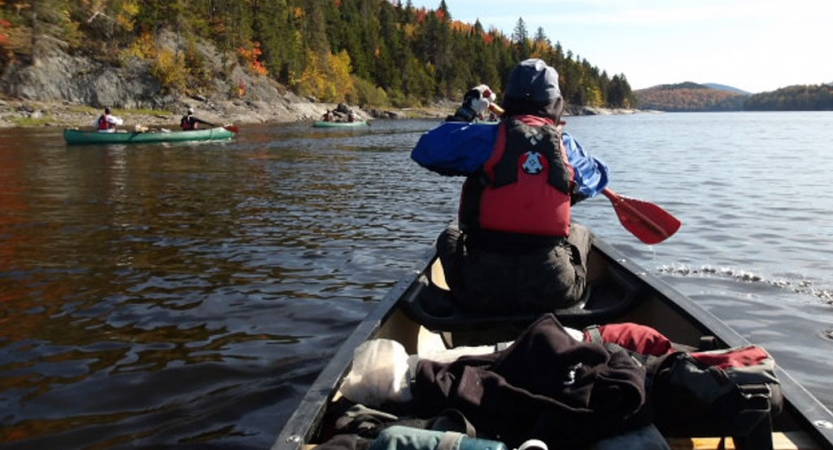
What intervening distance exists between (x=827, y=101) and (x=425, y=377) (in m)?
208

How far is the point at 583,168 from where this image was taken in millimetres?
4457

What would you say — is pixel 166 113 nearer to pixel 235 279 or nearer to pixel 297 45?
pixel 297 45

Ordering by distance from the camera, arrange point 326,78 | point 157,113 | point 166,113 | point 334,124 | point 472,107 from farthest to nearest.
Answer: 1. point 326,78
2. point 166,113
3. point 157,113
4. point 334,124
5. point 472,107

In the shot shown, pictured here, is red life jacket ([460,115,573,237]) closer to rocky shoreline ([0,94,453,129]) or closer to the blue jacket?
the blue jacket

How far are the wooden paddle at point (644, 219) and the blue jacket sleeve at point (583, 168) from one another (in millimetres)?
1288

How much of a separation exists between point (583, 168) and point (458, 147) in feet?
2.98

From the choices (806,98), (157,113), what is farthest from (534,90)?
(806,98)

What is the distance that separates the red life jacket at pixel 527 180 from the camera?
13.6 ft

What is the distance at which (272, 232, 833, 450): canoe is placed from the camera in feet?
8.60

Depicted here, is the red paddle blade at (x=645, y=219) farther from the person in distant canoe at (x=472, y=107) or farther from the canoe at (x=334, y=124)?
the canoe at (x=334, y=124)

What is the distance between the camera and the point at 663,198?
15031 mm

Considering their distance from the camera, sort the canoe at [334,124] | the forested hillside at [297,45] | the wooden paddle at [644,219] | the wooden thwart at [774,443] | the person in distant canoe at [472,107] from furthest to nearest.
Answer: the forested hillside at [297,45]
the canoe at [334,124]
the wooden paddle at [644,219]
the person in distant canoe at [472,107]
the wooden thwart at [774,443]

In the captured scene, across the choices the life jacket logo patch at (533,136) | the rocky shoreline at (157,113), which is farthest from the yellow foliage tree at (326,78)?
the life jacket logo patch at (533,136)

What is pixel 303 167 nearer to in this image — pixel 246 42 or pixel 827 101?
pixel 246 42
